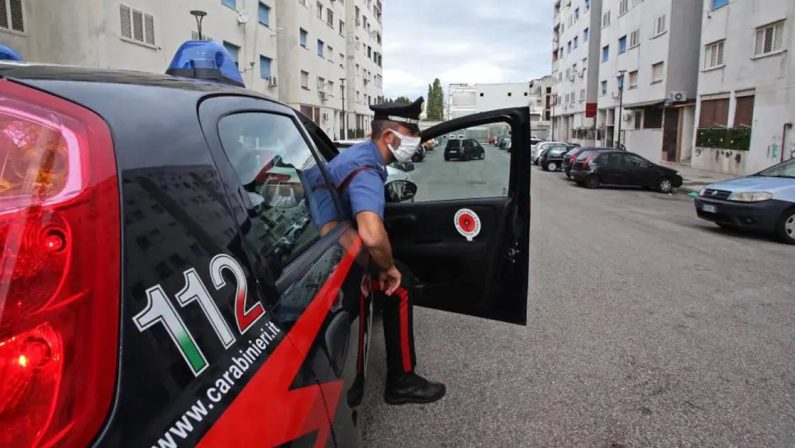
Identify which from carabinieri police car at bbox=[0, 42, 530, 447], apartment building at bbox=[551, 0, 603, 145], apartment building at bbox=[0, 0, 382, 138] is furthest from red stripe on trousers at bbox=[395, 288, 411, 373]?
apartment building at bbox=[551, 0, 603, 145]

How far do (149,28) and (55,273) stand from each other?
18.8 meters

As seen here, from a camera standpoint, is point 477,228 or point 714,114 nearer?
point 477,228

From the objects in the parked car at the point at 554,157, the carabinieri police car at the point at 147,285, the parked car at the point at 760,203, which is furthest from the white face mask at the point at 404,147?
the parked car at the point at 554,157

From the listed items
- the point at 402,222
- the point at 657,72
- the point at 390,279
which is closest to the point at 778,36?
the point at 657,72

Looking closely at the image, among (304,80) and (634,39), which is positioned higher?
(634,39)

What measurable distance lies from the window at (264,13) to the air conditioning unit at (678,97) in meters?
22.4

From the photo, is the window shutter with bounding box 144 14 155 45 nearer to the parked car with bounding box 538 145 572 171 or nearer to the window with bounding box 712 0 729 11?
the parked car with bounding box 538 145 572 171

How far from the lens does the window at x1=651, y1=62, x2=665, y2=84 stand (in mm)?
32031

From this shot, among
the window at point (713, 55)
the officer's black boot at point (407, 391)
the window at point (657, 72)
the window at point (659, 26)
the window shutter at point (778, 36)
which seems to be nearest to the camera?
the officer's black boot at point (407, 391)

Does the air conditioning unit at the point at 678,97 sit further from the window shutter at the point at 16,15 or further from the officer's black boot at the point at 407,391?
the officer's black boot at the point at 407,391

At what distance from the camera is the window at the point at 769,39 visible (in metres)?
20.9

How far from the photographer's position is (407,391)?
317 cm

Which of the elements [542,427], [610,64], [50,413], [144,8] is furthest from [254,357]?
[610,64]

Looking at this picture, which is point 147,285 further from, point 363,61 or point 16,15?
point 363,61
